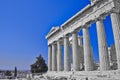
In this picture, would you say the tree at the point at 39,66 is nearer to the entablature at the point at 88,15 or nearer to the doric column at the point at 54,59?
the doric column at the point at 54,59

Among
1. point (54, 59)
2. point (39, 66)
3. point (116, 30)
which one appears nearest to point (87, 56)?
point (116, 30)

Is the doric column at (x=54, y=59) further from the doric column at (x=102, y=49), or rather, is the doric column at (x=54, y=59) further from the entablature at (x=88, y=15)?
the doric column at (x=102, y=49)

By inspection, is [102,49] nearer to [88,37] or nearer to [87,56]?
[87,56]

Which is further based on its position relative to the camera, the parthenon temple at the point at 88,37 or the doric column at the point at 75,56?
the doric column at the point at 75,56

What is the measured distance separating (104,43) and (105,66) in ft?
13.2

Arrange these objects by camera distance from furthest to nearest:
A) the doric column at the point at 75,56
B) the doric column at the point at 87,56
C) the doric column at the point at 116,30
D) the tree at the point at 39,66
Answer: the tree at the point at 39,66 < the doric column at the point at 75,56 < the doric column at the point at 87,56 < the doric column at the point at 116,30

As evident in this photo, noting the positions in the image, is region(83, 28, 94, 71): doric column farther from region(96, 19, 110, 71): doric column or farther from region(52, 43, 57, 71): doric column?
region(52, 43, 57, 71): doric column

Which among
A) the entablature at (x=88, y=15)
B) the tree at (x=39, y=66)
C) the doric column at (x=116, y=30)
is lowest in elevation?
the tree at (x=39, y=66)

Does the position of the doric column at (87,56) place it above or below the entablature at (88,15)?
below

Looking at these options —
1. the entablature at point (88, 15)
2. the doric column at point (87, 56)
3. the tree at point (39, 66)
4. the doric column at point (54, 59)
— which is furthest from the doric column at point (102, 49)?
the tree at point (39, 66)

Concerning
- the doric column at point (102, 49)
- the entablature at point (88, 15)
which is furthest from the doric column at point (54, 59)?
the doric column at point (102, 49)

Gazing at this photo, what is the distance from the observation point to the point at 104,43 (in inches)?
1128

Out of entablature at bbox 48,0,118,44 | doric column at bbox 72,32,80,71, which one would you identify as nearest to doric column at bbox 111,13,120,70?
entablature at bbox 48,0,118,44

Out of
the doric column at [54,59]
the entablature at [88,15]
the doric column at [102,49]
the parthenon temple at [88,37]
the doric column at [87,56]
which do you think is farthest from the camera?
the doric column at [54,59]
